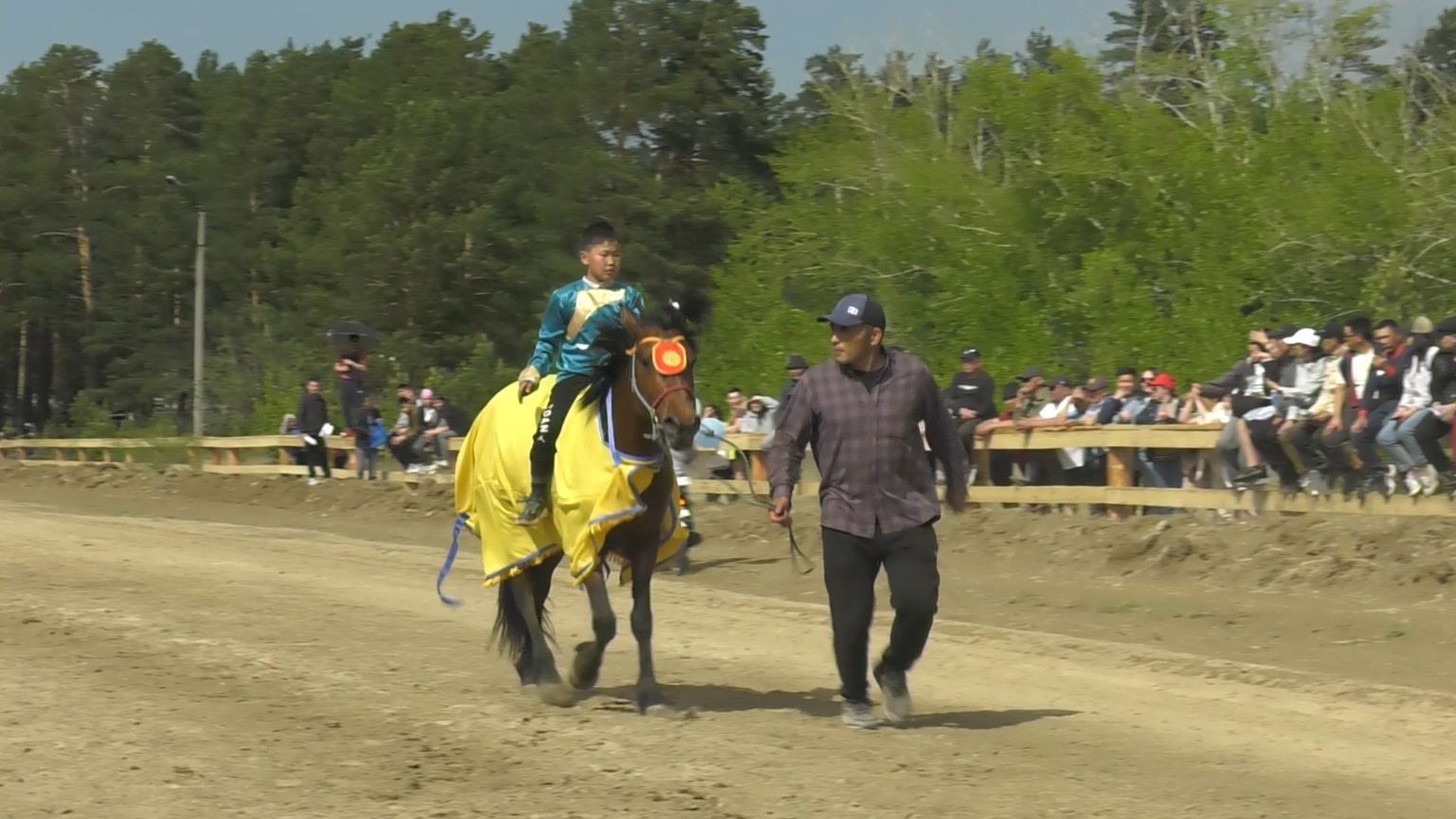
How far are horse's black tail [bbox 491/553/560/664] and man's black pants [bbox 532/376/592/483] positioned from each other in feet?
1.98

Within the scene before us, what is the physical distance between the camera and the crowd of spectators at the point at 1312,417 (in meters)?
15.2

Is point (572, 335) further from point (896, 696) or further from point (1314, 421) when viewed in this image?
point (1314, 421)

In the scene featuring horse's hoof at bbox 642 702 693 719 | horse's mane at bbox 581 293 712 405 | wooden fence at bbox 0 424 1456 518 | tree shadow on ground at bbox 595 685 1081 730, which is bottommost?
tree shadow on ground at bbox 595 685 1081 730

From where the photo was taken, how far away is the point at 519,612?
10.6m

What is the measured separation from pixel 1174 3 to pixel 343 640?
40.6 meters

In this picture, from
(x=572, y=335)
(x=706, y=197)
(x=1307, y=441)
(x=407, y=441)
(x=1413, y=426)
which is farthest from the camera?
(x=706, y=197)

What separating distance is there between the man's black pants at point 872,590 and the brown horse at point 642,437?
0.89 meters

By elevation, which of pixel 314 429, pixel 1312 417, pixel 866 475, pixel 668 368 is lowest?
pixel 314 429

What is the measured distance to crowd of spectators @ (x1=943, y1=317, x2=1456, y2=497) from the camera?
1524cm

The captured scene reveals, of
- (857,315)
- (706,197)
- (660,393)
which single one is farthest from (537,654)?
(706,197)

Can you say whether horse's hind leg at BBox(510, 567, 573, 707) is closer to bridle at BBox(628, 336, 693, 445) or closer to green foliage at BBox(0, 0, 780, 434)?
bridle at BBox(628, 336, 693, 445)

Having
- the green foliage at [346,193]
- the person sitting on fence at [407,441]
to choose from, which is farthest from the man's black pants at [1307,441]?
the green foliage at [346,193]

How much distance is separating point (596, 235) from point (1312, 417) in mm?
7827

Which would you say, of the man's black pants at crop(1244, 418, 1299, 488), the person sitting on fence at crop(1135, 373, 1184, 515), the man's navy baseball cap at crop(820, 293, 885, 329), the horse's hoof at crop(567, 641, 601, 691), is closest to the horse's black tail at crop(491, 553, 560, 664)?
the horse's hoof at crop(567, 641, 601, 691)
